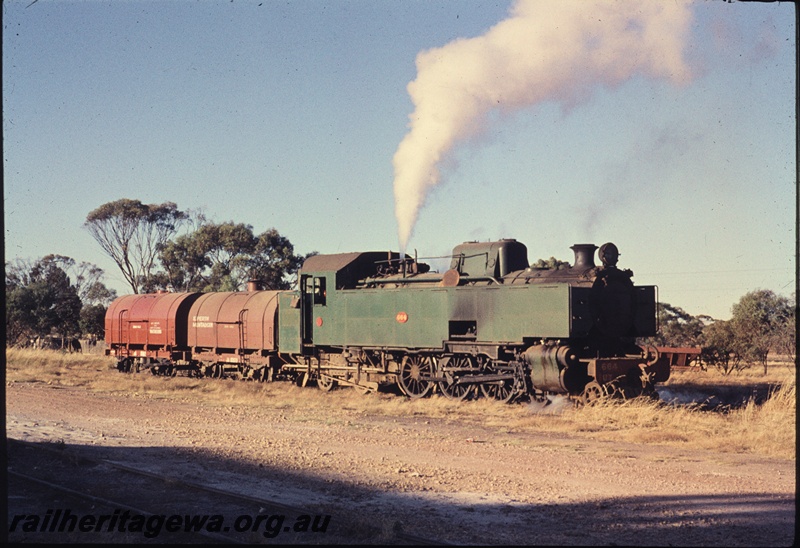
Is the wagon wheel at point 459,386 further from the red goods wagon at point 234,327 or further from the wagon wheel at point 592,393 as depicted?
the red goods wagon at point 234,327

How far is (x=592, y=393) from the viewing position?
15672 millimetres

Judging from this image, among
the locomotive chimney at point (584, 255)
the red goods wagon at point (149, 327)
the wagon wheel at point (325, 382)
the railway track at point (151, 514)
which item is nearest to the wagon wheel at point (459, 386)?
the locomotive chimney at point (584, 255)

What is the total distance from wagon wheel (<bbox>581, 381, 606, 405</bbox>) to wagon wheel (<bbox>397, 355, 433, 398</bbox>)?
159 inches

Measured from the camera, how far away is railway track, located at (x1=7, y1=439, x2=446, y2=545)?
22.3 ft

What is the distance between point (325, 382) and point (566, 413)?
805 cm

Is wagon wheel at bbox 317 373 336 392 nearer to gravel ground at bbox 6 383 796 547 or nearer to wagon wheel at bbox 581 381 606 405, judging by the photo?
gravel ground at bbox 6 383 796 547

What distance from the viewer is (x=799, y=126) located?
5230mm

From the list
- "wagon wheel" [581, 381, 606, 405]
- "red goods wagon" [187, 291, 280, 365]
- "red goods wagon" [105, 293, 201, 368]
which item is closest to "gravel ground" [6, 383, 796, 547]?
"wagon wheel" [581, 381, 606, 405]

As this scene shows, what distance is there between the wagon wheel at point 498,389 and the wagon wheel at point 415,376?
1556 millimetres

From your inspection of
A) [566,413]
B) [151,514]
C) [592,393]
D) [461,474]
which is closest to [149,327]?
[566,413]

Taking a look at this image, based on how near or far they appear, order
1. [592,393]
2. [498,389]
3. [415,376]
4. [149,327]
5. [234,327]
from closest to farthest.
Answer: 1. [592,393]
2. [498,389]
3. [415,376]
4. [234,327]
5. [149,327]

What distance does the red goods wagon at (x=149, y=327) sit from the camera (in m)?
27.6

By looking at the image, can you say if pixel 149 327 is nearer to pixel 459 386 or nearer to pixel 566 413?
pixel 459 386

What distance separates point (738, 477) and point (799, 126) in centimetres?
553
